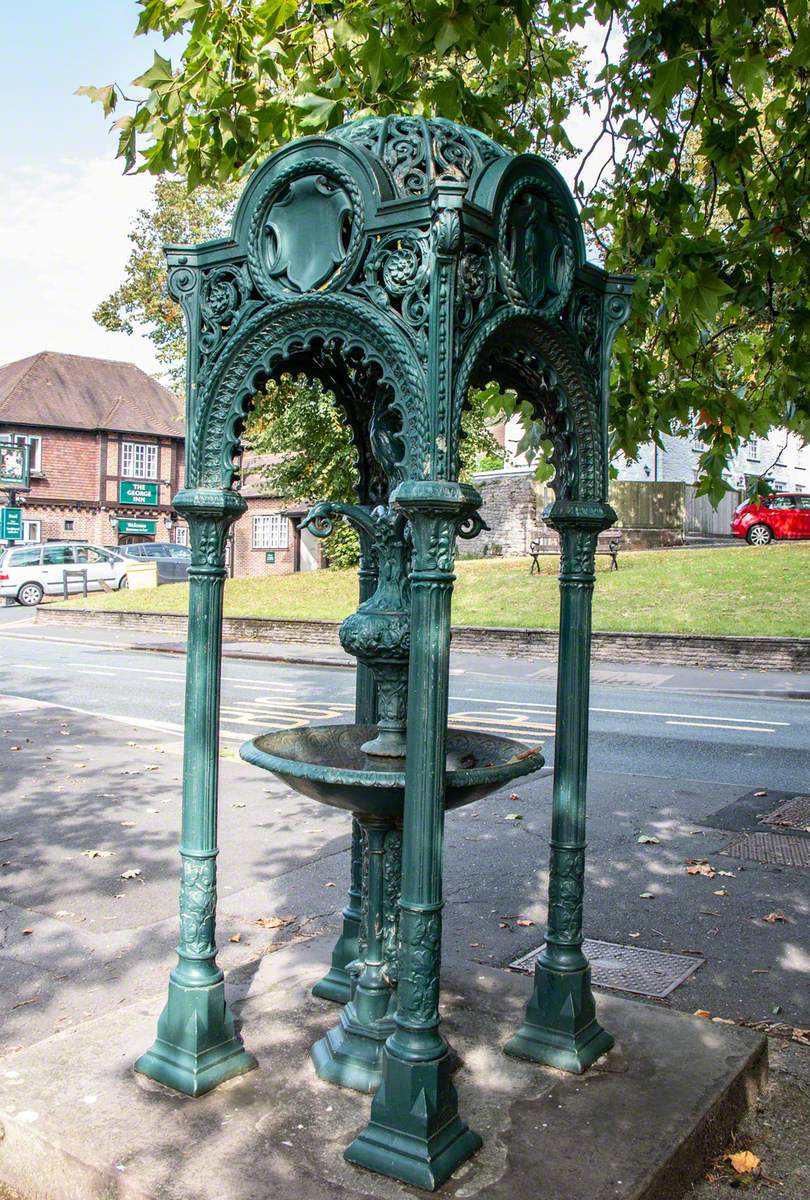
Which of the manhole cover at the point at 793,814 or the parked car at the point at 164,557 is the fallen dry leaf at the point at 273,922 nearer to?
the manhole cover at the point at 793,814

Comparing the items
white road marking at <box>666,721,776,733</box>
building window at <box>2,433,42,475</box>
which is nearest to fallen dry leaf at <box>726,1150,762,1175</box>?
white road marking at <box>666,721,776,733</box>

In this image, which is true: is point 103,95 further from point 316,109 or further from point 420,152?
point 420,152

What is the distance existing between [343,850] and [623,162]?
196 inches

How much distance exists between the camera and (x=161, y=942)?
5691mm

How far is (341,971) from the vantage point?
4.22 metres

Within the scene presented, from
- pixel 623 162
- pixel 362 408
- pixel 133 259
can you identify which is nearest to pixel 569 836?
pixel 362 408

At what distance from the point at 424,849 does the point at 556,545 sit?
33022 millimetres

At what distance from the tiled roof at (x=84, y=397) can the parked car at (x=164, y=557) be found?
432 inches

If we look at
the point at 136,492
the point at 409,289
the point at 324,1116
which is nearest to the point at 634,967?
the point at 324,1116

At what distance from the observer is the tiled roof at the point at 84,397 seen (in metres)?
50.5

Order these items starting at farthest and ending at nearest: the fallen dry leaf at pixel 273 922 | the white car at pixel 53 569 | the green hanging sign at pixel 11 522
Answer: the white car at pixel 53 569 → the green hanging sign at pixel 11 522 → the fallen dry leaf at pixel 273 922

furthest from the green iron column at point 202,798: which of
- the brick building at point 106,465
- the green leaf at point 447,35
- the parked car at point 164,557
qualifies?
the brick building at point 106,465

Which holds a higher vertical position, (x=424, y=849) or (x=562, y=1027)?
(x=424, y=849)

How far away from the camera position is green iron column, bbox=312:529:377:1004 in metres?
4.19
